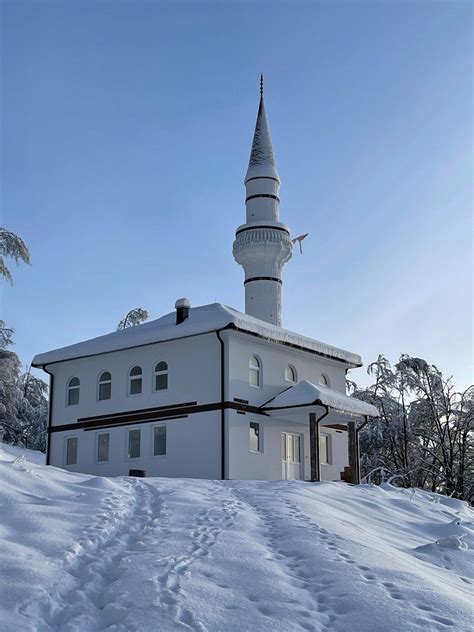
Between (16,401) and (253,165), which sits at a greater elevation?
(253,165)

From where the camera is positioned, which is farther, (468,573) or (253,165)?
(253,165)

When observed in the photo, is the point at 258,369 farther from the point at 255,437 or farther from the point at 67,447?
the point at 67,447

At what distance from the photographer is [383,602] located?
8570mm

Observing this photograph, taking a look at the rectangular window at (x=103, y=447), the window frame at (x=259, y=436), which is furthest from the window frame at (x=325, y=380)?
the rectangular window at (x=103, y=447)

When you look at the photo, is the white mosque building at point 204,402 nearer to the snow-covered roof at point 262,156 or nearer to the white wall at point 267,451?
the white wall at point 267,451

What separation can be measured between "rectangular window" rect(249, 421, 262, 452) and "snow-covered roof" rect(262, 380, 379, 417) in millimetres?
658

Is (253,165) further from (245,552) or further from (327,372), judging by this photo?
(245,552)

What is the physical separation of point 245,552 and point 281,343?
1642 cm

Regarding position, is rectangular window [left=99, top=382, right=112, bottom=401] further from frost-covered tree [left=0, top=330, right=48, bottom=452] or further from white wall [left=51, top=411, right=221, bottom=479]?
frost-covered tree [left=0, top=330, right=48, bottom=452]

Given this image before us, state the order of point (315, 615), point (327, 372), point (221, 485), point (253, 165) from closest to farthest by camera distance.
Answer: point (315, 615) < point (221, 485) < point (327, 372) < point (253, 165)

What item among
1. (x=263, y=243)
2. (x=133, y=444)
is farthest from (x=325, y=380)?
(x=263, y=243)

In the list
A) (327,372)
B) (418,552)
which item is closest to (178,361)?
(327,372)

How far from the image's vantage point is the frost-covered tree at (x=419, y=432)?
38438 mm

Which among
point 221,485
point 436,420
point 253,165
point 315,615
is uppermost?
point 253,165
